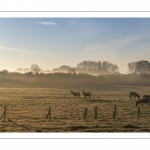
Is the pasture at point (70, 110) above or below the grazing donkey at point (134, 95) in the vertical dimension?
below

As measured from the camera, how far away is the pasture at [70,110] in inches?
477

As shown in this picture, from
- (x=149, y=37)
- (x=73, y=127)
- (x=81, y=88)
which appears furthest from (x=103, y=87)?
(x=149, y=37)

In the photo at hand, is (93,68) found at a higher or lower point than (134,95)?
higher

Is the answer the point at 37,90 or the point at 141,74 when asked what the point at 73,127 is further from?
the point at 141,74

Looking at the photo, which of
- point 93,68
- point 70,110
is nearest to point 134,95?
point 93,68

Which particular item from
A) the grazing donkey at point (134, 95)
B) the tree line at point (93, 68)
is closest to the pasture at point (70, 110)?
the grazing donkey at point (134, 95)

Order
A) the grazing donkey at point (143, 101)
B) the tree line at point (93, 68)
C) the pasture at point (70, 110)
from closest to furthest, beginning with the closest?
1. the pasture at point (70, 110)
2. the tree line at point (93, 68)
3. the grazing donkey at point (143, 101)

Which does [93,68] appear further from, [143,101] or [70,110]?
[143,101]

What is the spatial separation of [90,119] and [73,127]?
1.12 meters

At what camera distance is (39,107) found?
42.3 feet

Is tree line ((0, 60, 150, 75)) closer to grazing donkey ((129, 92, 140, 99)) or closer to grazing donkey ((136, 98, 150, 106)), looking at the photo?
grazing donkey ((129, 92, 140, 99))

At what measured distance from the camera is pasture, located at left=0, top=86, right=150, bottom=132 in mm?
12117

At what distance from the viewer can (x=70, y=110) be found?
1289 cm

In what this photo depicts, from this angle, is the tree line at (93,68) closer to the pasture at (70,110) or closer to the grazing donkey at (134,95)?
the pasture at (70,110)
